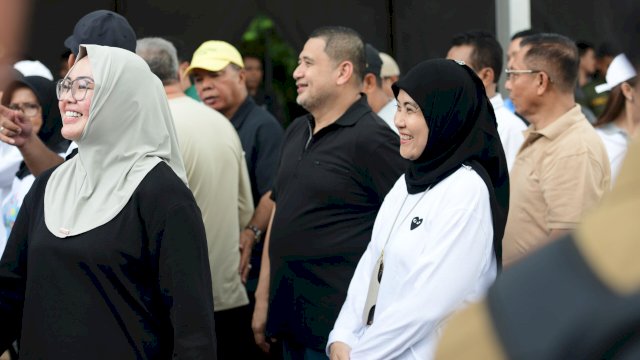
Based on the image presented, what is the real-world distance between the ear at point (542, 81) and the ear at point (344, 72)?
2.87 ft

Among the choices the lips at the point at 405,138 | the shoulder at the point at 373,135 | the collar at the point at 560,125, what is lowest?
the collar at the point at 560,125

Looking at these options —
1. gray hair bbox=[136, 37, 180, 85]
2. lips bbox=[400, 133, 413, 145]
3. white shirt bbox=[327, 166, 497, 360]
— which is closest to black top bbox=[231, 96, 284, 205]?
gray hair bbox=[136, 37, 180, 85]

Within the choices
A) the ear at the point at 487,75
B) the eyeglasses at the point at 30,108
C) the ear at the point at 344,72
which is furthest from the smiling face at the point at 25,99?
the ear at the point at 487,75

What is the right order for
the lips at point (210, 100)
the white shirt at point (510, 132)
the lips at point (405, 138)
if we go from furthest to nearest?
the lips at point (210, 100)
the white shirt at point (510, 132)
the lips at point (405, 138)

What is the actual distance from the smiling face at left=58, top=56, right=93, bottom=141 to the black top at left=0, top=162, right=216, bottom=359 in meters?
0.31

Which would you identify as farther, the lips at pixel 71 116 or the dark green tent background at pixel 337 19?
the dark green tent background at pixel 337 19

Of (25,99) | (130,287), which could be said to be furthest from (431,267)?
(25,99)

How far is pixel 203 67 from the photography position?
6.54m

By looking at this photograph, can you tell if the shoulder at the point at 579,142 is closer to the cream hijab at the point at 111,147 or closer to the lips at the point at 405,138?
the lips at the point at 405,138

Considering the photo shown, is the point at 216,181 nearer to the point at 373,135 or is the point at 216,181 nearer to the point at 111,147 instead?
the point at 373,135

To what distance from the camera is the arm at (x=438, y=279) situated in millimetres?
3289

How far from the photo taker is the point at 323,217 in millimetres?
4559

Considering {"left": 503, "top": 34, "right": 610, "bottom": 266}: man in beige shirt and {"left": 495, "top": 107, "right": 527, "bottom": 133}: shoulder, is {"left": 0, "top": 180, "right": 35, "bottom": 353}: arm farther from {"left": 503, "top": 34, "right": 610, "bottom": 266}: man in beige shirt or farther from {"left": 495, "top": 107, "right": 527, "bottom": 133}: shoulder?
{"left": 495, "top": 107, "right": 527, "bottom": 133}: shoulder

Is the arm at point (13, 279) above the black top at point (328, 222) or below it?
above
